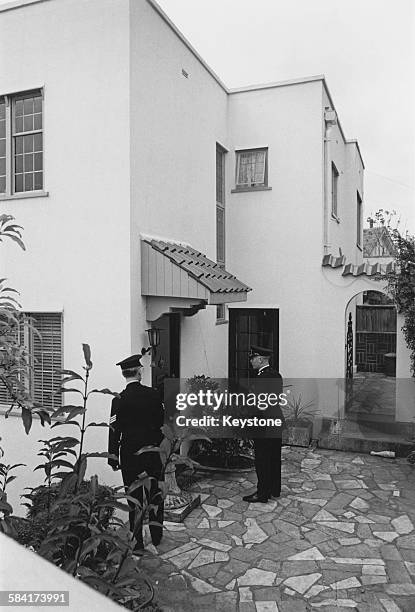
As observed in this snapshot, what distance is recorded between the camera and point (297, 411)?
11.6 m

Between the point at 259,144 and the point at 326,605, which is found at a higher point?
the point at 259,144

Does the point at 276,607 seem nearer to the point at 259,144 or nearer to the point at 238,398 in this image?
the point at 238,398

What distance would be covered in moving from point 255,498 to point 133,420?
2.86 metres

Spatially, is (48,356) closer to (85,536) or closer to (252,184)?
(85,536)

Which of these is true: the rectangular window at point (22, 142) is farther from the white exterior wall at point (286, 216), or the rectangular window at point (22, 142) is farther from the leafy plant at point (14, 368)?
the leafy plant at point (14, 368)

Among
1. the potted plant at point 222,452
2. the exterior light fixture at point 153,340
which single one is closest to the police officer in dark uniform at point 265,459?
the potted plant at point 222,452

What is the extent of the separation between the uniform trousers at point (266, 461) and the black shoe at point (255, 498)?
5cm

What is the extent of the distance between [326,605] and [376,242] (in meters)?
23.3

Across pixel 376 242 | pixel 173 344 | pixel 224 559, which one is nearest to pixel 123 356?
pixel 173 344

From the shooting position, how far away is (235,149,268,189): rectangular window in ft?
41.6

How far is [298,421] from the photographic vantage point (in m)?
11.3

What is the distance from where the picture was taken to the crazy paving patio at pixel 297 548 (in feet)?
18.0

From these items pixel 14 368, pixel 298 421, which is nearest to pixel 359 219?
pixel 298 421

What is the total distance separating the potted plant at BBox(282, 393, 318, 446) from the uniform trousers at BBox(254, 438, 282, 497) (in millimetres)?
2981
